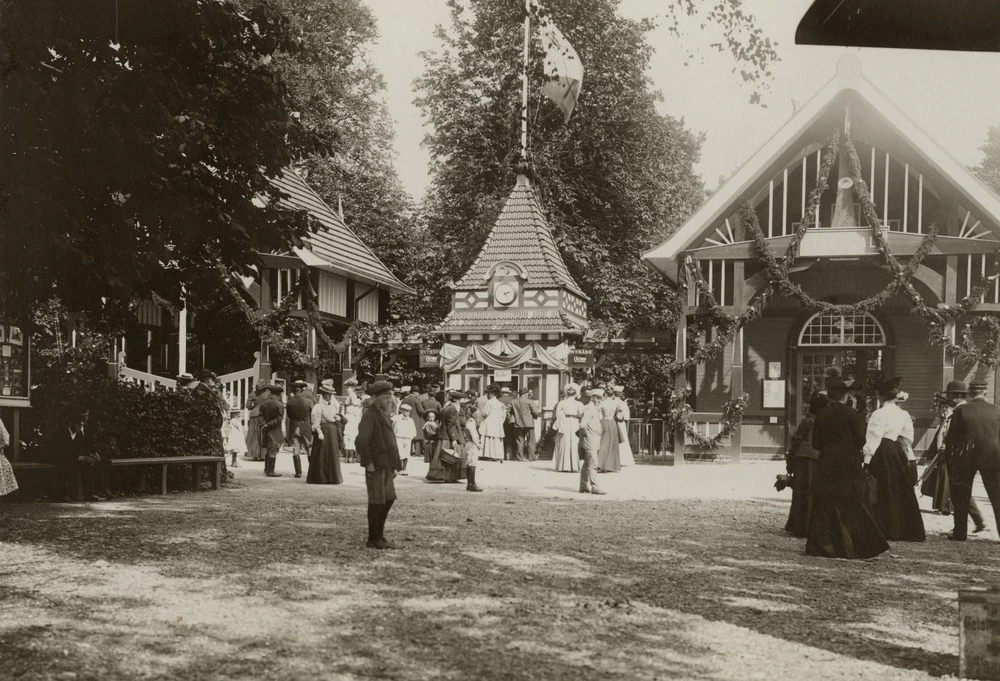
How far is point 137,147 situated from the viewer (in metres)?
10.3

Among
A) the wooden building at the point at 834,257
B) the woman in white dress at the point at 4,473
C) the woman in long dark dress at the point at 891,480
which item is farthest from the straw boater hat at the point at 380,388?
the wooden building at the point at 834,257

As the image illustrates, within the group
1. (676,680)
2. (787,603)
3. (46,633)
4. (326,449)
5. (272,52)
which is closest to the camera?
(676,680)

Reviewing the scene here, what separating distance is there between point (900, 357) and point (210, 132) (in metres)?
18.2

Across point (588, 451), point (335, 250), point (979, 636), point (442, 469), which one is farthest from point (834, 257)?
point (979, 636)

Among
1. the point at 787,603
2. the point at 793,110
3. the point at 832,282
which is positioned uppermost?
the point at 793,110

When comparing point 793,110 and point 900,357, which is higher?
point 793,110

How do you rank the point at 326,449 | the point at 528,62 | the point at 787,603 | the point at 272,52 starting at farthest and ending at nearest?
the point at 326,449 → the point at 272,52 → the point at 528,62 → the point at 787,603

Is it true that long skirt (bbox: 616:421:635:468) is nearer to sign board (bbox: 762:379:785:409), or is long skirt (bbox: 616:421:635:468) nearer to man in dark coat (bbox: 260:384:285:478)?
sign board (bbox: 762:379:785:409)

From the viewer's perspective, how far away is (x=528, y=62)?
9.56 meters

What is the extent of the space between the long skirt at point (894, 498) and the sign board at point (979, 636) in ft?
19.2

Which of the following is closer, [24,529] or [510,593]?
[510,593]

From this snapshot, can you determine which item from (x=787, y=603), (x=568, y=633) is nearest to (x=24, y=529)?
(x=568, y=633)

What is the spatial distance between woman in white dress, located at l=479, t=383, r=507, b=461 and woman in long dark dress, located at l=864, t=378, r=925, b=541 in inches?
512

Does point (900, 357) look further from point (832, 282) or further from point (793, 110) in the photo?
point (793, 110)
